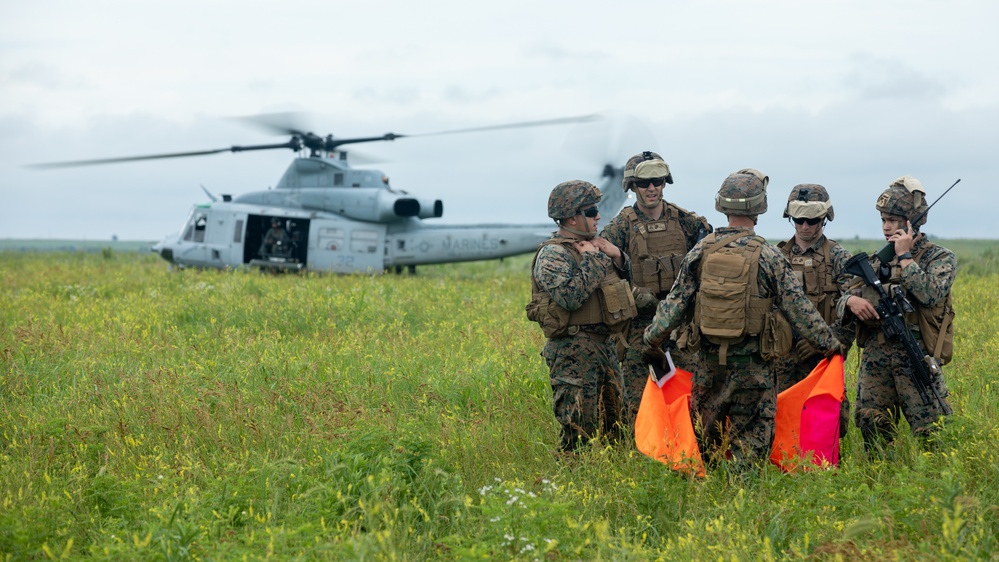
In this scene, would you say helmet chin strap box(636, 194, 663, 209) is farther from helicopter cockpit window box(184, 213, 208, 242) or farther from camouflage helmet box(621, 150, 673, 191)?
helicopter cockpit window box(184, 213, 208, 242)

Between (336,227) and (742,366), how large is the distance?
1570 centimetres

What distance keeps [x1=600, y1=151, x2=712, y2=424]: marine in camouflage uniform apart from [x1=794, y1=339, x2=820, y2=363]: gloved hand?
79cm

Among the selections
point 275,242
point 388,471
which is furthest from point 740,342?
point 275,242

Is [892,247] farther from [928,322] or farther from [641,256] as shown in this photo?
[641,256]

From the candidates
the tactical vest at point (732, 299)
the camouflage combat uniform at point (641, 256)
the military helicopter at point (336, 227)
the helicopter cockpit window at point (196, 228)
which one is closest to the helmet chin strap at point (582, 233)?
the camouflage combat uniform at point (641, 256)

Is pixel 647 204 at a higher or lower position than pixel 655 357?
higher

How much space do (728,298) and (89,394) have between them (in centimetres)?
574

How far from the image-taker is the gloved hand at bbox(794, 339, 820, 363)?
6.05 metres

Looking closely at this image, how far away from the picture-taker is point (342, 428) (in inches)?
249

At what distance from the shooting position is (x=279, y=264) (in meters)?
20.6

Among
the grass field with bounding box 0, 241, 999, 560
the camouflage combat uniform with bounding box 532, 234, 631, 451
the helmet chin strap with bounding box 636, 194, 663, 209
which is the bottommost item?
the grass field with bounding box 0, 241, 999, 560

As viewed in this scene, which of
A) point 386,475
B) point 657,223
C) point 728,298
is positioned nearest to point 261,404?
point 386,475

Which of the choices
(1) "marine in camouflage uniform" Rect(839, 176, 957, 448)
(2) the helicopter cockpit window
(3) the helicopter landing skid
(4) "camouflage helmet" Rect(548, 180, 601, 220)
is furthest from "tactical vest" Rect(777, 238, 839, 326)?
(2) the helicopter cockpit window

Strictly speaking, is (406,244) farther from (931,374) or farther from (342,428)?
(931,374)
